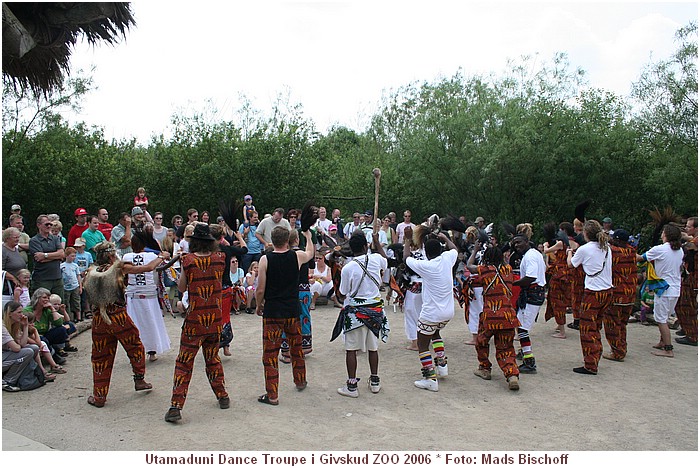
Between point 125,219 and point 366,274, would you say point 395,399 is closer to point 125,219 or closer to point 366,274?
point 366,274

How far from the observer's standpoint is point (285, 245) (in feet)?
19.9

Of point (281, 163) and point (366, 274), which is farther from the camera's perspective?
point (281, 163)

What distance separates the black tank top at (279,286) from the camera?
235 inches

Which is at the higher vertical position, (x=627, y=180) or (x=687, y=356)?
(x=627, y=180)

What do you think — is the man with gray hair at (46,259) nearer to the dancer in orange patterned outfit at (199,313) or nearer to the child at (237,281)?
the child at (237,281)

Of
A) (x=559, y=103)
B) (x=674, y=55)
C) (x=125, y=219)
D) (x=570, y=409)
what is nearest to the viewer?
(x=570, y=409)

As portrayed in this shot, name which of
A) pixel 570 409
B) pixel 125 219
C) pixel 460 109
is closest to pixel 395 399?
pixel 570 409

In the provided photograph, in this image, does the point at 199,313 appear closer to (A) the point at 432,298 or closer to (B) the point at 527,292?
(A) the point at 432,298

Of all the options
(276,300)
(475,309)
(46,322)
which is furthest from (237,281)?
(276,300)

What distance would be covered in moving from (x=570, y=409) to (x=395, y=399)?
1.73 metres

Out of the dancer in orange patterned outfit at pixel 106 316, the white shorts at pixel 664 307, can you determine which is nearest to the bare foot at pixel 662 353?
the white shorts at pixel 664 307

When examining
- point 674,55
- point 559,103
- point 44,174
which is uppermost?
point 674,55

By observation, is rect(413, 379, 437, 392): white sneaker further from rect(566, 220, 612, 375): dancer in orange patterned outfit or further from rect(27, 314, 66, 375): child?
rect(27, 314, 66, 375): child

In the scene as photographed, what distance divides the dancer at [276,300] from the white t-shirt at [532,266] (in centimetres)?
296
